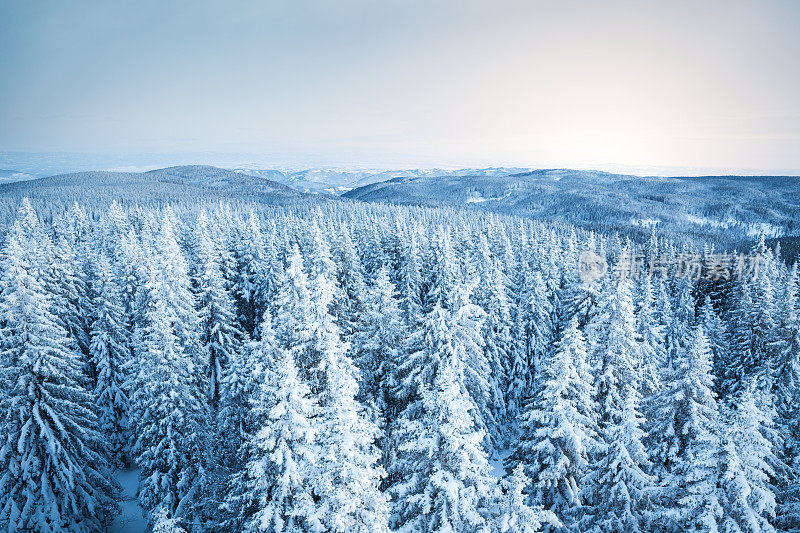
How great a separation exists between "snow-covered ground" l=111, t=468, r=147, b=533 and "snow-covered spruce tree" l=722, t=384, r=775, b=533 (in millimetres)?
24791

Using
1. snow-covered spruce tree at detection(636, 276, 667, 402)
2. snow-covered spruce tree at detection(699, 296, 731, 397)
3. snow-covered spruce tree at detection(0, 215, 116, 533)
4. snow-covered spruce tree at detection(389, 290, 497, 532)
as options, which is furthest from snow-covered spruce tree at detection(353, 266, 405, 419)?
snow-covered spruce tree at detection(699, 296, 731, 397)

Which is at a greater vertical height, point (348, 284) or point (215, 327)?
point (348, 284)

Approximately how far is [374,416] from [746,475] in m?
12.8

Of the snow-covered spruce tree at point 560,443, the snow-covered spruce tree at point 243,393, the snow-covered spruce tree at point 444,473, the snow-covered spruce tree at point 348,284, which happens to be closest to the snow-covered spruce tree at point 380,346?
Answer: the snow-covered spruce tree at point 348,284

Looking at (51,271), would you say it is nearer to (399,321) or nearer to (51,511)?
(51,511)

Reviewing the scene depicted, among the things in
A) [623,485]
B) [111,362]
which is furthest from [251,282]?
[623,485]

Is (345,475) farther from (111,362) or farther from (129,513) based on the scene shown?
(111,362)

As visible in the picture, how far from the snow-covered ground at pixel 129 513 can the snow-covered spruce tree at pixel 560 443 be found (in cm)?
1944

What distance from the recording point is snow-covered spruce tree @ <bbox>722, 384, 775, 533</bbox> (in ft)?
39.5

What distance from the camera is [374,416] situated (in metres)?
18.8

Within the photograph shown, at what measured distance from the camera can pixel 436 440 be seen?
1287cm

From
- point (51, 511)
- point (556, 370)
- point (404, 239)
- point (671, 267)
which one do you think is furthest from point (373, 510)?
point (671, 267)

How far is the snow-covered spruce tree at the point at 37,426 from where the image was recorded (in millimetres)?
17516

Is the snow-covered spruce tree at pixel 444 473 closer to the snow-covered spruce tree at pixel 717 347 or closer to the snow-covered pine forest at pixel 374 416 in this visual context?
the snow-covered pine forest at pixel 374 416
